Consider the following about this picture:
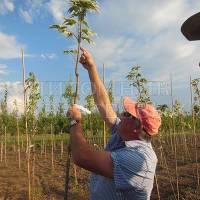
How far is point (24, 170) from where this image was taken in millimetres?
13500

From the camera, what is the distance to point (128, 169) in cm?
244

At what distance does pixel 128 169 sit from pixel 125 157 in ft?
0.22

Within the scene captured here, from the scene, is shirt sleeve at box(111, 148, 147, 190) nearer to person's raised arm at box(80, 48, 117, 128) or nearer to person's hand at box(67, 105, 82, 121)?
person's hand at box(67, 105, 82, 121)

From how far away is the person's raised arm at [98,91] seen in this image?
3.34m

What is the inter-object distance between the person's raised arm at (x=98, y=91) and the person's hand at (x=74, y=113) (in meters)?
0.59

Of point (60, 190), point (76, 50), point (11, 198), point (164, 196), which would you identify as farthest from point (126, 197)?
point (60, 190)

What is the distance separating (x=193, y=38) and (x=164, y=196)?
23.5 ft

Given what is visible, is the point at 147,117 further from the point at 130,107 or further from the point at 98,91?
the point at 98,91

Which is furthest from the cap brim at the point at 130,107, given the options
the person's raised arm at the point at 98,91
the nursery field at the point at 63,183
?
the nursery field at the point at 63,183

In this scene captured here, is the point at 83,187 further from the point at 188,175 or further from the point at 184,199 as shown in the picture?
the point at 184,199

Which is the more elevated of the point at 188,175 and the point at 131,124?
the point at 131,124

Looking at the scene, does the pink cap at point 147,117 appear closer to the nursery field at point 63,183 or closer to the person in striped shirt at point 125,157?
the person in striped shirt at point 125,157

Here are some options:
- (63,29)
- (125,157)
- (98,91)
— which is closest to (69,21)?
(63,29)

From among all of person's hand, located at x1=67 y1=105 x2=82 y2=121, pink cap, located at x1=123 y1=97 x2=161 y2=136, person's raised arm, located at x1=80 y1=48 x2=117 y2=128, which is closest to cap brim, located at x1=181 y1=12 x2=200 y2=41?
pink cap, located at x1=123 y1=97 x2=161 y2=136
